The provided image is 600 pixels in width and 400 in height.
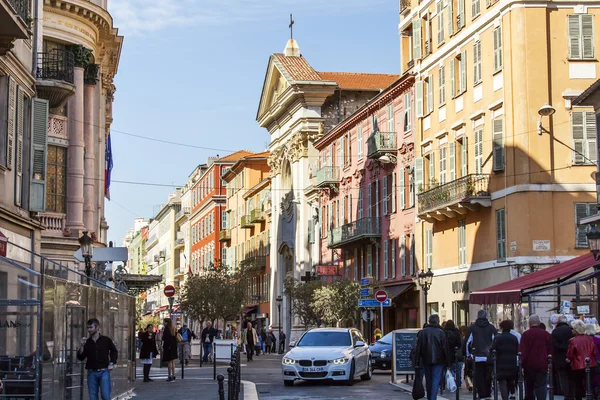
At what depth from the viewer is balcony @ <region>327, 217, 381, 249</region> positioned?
5919 centimetres

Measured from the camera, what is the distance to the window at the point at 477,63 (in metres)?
43.7

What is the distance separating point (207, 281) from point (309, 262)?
23.2ft

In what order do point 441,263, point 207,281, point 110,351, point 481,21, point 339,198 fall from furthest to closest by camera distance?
point 207,281 < point 339,198 < point 441,263 < point 481,21 < point 110,351

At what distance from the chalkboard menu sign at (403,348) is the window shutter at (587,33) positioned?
15179 mm

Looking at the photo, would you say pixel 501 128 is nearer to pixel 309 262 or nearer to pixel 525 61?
pixel 525 61

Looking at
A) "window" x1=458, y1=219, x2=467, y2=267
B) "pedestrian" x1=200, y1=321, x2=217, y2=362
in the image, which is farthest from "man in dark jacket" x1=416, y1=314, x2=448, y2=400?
"pedestrian" x1=200, y1=321, x2=217, y2=362

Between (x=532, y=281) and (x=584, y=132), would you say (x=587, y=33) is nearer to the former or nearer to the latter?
(x=584, y=132)

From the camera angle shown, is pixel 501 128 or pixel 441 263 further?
pixel 441 263

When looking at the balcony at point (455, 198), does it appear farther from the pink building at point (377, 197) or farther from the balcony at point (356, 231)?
the balcony at point (356, 231)

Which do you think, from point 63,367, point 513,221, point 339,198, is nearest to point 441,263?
point 513,221

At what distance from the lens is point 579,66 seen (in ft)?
132

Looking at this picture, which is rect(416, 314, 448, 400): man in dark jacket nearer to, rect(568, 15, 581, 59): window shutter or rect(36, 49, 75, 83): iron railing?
rect(36, 49, 75, 83): iron railing

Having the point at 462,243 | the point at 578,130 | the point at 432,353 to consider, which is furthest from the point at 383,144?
the point at 432,353

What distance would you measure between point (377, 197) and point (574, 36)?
2045cm
